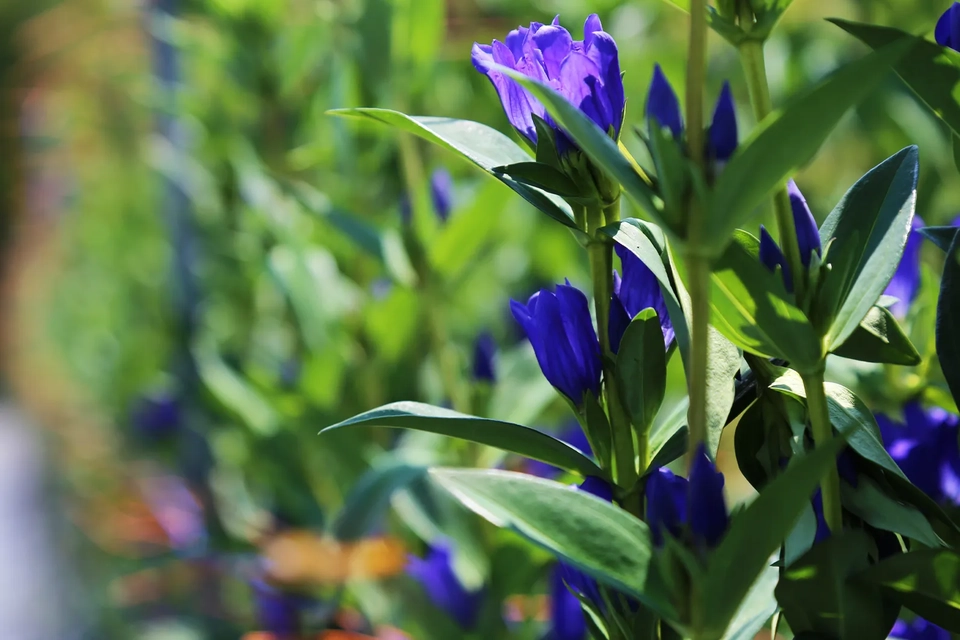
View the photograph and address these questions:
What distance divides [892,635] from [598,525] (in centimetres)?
15

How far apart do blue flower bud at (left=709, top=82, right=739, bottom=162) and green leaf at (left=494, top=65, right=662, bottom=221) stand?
0.02m

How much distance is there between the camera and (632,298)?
234 millimetres

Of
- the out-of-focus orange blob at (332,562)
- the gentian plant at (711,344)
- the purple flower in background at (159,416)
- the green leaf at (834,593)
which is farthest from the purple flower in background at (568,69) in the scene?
the purple flower in background at (159,416)

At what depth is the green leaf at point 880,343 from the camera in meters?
0.23

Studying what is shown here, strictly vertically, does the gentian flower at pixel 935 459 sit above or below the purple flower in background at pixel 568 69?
below

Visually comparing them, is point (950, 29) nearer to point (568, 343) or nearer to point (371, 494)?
point (568, 343)

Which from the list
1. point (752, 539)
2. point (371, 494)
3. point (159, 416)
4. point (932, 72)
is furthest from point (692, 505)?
point (159, 416)

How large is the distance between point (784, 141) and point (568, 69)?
0.06m

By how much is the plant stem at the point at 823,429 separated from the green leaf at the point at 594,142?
0.06 metres

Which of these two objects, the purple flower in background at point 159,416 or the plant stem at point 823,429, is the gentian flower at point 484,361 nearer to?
the plant stem at point 823,429

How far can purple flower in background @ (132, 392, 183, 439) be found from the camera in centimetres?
97

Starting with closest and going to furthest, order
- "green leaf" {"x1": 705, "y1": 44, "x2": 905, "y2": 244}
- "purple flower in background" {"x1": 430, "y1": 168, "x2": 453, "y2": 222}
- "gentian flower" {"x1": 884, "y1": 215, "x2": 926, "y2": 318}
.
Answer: "green leaf" {"x1": 705, "y1": 44, "x2": 905, "y2": 244}, "gentian flower" {"x1": 884, "y1": 215, "x2": 926, "y2": 318}, "purple flower in background" {"x1": 430, "y1": 168, "x2": 453, "y2": 222}

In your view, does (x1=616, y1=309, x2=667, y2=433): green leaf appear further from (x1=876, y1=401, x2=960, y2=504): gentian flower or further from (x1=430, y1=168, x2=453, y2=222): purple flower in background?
(x1=430, y1=168, x2=453, y2=222): purple flower in background

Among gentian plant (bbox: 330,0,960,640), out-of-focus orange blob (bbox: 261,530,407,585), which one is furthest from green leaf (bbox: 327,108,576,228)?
out-of-focus orange blob (bbox: 261,530,407,585)
